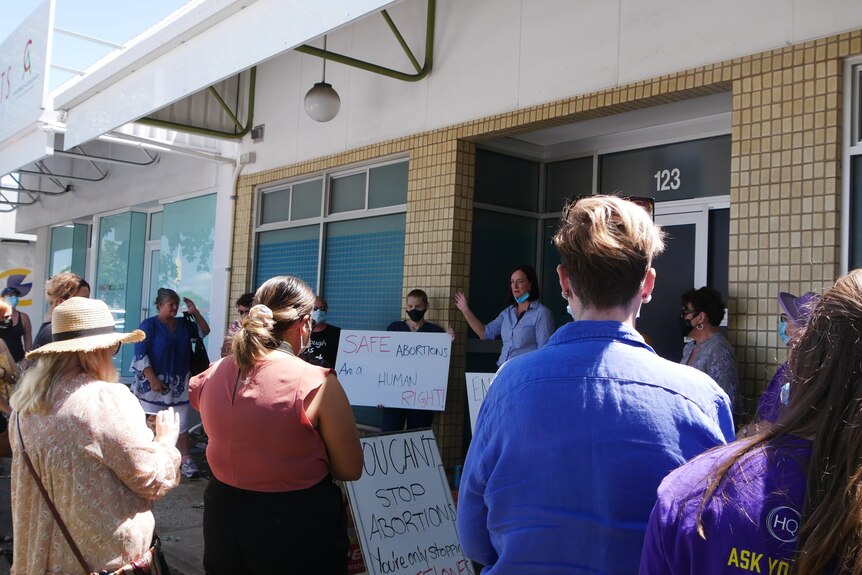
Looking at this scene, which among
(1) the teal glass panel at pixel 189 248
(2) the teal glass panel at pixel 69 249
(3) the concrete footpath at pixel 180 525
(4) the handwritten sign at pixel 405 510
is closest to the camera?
(4) the handwritten sign at pixel 405 510

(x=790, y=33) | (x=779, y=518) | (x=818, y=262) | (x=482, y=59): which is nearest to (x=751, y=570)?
(x=779, y=518)

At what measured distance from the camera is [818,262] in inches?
161

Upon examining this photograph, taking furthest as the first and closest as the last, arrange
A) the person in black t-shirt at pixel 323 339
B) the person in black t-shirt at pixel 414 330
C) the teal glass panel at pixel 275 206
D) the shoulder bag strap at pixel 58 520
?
the teal glass panel at pixel 275 206
the person in black t-shirt at pixel 323 339
the person in black t-shirt at pixel 414 330
the shoulder bag strap at pixel 58 520

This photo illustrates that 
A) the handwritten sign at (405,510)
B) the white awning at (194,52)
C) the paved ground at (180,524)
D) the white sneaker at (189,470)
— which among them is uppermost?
the white awning at (194,52)

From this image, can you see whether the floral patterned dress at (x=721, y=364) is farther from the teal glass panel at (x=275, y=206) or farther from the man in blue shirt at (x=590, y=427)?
the teal glass panel at (x=275, y=206)

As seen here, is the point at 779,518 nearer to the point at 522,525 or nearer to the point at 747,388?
the point at 522,525

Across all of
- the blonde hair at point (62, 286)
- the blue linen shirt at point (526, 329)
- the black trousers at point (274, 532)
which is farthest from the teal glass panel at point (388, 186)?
the black trousers at point (274, 532)

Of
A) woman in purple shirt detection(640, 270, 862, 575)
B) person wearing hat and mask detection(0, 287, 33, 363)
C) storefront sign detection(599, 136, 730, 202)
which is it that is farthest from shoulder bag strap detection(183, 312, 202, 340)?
woman in purple shirt detection(640, 270, 862, 575)

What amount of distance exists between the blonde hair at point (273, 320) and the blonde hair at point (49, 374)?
485 mm

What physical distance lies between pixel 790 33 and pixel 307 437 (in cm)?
368

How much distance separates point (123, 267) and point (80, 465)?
1101 cm

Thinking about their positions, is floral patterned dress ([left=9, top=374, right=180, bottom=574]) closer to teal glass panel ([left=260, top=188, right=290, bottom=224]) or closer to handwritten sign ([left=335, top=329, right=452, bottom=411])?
handwritten sign ([left=335, top=329, right=452, bottom=411])

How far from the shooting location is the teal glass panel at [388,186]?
7234mm

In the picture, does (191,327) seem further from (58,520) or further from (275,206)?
(58,520)
